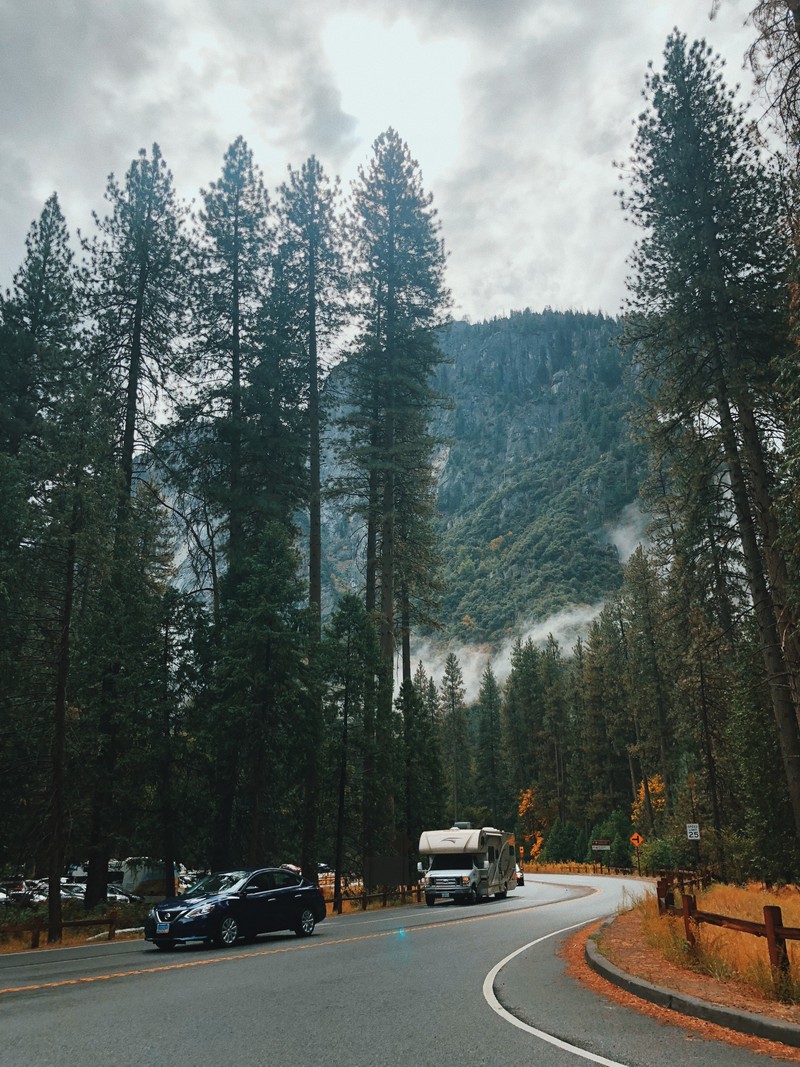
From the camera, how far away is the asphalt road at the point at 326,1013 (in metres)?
6.29

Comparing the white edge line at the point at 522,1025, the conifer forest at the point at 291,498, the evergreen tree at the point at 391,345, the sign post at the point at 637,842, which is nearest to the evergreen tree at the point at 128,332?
the conifer forest at the point at 291,498

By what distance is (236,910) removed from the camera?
1530 cm

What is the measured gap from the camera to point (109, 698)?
2405 centimetres

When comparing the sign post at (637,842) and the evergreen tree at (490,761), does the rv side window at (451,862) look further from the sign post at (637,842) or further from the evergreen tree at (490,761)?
the evergreen tree at (490,761)

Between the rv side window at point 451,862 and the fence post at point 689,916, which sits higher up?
the fence post at point 689,916

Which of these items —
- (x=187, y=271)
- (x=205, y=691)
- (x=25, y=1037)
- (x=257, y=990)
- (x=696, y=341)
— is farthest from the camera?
(x=187, y=271)

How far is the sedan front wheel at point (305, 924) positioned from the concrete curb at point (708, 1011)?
8386 millimetres

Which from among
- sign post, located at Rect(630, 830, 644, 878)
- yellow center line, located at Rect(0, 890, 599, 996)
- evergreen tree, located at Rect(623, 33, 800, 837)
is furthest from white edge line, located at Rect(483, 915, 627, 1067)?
sign post, located at Rect(630, 830, 644, 878)

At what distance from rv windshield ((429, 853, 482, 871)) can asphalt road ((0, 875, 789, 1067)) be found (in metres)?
16.3

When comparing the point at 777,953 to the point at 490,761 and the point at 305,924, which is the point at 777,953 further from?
the point at 490,761

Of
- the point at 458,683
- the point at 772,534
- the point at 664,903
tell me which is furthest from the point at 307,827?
the point at 458,683

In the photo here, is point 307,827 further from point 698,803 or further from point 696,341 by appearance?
point 698,803

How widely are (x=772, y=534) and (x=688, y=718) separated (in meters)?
27.7

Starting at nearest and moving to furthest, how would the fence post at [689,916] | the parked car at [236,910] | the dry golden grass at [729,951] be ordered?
the dry golden grass at [729,951], the fence post at [689,916], the parked car at [236,910]
